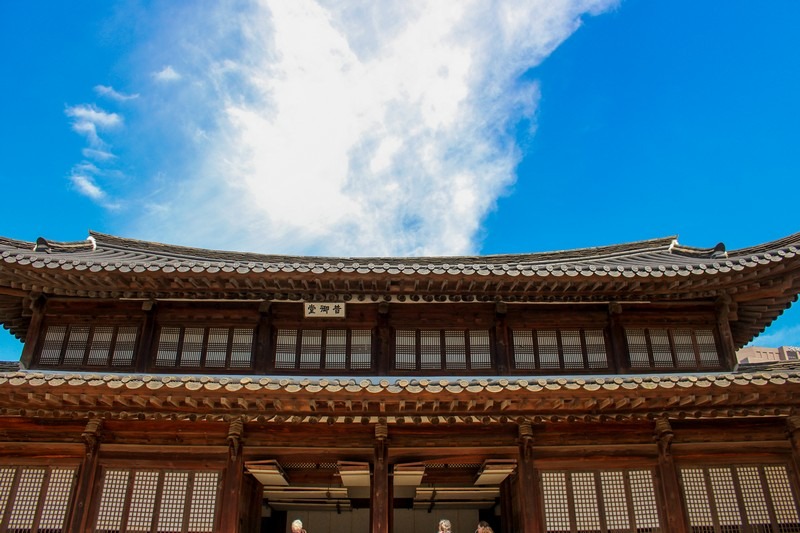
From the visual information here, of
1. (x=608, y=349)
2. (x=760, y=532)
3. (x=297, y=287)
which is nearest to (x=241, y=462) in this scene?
(x=297, y=287)

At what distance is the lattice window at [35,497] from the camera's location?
10703 millimetres

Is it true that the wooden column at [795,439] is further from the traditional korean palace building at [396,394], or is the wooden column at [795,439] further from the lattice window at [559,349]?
the lattice window at [559,349]

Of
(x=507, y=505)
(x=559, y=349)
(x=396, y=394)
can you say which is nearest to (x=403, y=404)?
(x=396, y=394)

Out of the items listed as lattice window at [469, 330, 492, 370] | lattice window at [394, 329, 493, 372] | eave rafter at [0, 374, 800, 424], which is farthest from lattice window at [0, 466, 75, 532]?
lattice window at [469, 330, 492, 370]

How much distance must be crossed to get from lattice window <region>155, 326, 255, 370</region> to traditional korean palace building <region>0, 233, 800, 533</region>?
0.14ft

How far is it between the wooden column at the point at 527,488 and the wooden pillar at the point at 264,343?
529 centimetres

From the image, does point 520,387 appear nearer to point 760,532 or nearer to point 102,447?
point 760,532

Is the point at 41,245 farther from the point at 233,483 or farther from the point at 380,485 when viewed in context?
the point at 380,485

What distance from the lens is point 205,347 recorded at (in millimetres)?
13219

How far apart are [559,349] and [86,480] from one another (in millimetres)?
9382

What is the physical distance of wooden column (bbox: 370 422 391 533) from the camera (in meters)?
10.8

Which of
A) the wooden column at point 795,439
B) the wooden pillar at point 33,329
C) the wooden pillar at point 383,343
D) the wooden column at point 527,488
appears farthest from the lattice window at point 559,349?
the wooden pillar at point 33,329

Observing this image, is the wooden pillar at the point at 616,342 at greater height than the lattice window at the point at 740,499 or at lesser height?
greater

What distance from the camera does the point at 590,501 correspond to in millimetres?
11148
